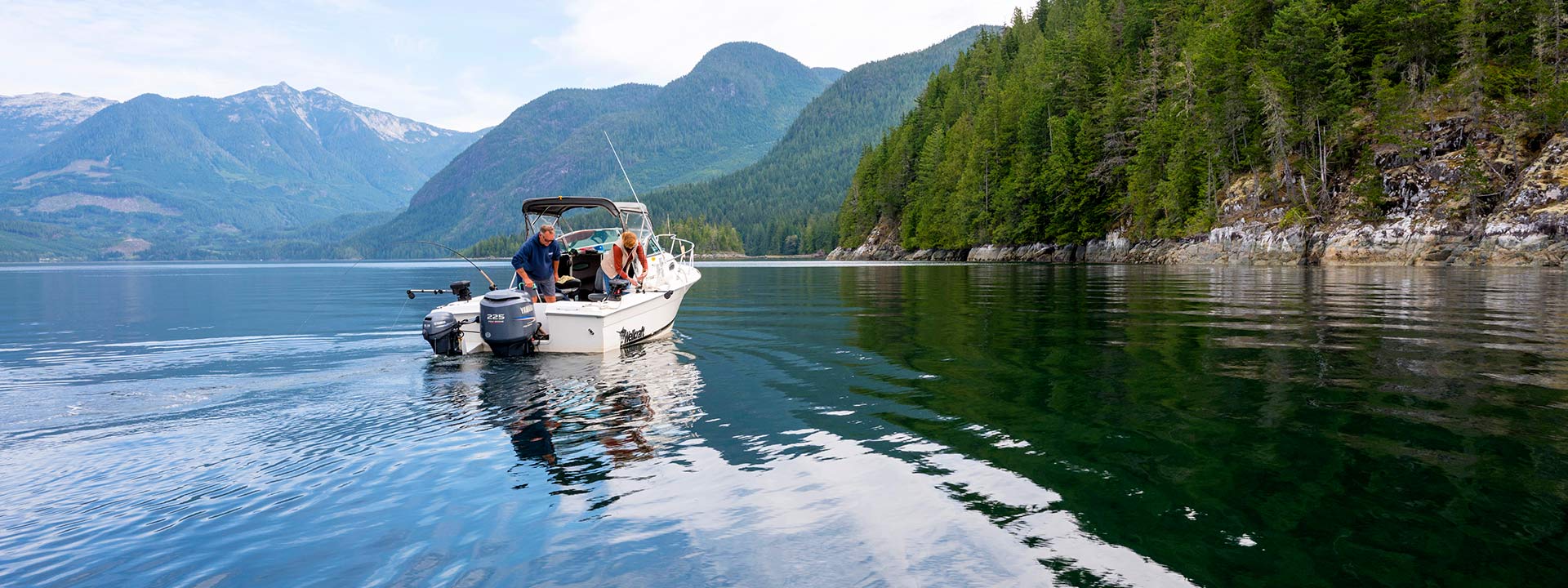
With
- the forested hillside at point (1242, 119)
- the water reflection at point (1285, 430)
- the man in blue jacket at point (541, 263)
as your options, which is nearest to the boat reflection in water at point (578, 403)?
the man in blue jacket at point (541, 263)

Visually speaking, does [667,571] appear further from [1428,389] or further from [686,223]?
[686,223]

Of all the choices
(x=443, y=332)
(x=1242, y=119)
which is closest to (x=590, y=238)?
(x=443, y=332)

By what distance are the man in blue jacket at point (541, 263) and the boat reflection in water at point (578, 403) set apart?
4.46ft

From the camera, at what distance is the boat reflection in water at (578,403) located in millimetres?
7375

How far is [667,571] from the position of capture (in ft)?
15.1

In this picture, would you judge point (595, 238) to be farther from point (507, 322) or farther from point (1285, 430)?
point (1285, 430)

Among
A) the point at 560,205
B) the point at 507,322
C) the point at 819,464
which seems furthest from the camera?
the point at 560,205

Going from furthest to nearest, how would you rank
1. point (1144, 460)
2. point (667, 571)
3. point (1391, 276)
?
point (1391, 276) < point (1144, 460) < point (667, 571)

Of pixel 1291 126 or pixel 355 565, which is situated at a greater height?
pixel 1291 126

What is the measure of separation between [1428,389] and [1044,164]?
241ft

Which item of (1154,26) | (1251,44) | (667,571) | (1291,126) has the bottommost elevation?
(667,571)

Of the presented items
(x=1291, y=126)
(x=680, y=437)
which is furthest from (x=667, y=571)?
(x=1291, y=126)

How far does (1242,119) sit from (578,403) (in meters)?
60.5

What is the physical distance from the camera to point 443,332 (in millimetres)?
13203
